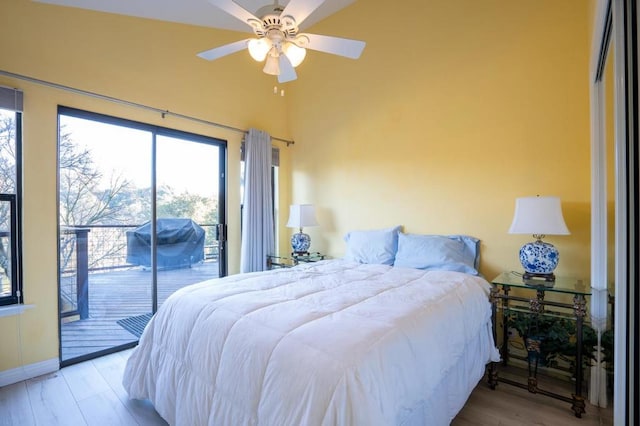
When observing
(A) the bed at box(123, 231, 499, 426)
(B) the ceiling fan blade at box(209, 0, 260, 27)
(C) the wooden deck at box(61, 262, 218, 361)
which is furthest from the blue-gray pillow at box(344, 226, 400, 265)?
(B) the ceiling fan blade at box(209, 0, 260, 27)

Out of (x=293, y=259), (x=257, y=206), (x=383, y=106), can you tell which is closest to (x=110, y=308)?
(x=257, y=206)

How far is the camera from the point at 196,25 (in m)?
3.40

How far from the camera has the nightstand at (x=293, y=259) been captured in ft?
12.4

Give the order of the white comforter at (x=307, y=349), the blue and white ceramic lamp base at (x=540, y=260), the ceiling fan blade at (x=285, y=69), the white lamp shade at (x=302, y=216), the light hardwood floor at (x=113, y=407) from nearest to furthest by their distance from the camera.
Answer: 1. the white comforter at (x=307, y=349)
2. the light hardwood floor at (x=113, y=407)
3. the ceiling fan blade at (x=285, y=69)
4. the blue and white ceramic lamp base at (x=540, y=260)
5. the white lamp shade at (x=302, y=216)

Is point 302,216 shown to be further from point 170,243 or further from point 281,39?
point 281,39

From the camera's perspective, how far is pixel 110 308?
A: 117 inches

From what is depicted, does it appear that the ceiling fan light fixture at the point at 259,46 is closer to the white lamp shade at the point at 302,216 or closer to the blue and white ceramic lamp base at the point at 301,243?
the white lamp shade at the point at 302,216

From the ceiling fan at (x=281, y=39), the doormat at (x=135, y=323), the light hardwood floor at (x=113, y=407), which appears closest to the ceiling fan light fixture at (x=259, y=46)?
the ceiling fan at (x=281, y=39)

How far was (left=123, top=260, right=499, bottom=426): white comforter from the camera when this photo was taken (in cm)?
111

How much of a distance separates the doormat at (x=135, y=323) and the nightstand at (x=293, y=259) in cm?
147

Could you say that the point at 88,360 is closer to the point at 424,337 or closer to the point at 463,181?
the point at 424,337

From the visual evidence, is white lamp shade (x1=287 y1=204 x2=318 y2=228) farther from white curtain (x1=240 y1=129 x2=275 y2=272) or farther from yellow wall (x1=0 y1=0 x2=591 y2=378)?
white curtain (x1=240 y1=129 x2=275 y2=272)

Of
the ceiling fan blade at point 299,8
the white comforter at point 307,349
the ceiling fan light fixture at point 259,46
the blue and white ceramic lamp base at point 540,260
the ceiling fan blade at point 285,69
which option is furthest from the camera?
the blue and white ceramic lamp base at point 540,260

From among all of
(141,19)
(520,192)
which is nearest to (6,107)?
(141,19)
